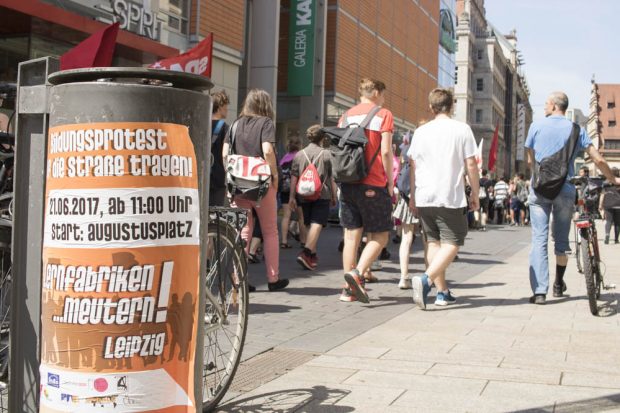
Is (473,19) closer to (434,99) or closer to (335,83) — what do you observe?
(335,83)

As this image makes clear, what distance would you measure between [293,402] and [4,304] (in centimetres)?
139

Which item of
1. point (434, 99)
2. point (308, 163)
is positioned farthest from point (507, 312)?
point (308, 163)

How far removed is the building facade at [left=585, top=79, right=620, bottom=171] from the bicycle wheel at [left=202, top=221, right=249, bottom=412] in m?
134

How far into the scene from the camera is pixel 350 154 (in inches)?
272

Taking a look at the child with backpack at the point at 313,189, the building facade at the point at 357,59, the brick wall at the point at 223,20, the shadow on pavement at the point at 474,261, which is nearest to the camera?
the child with backpack at the point at 313,189

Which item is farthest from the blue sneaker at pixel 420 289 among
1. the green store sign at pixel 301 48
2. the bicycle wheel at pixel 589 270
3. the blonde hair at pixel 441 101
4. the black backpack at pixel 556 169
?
the green store sign at pixel 301 48

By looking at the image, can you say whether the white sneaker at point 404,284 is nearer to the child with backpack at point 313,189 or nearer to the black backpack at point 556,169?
the child with backpack at point 313,189

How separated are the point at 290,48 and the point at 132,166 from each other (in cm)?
2360

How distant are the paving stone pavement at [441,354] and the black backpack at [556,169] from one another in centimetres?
107

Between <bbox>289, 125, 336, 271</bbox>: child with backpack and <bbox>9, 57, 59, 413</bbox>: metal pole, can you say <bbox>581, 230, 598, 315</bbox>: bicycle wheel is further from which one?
<bbox>9, 57, 59, 413</bbox>: metal pole

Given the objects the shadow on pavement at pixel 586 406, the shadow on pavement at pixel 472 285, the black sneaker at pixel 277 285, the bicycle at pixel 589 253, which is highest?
the bicycle at pixel 589 253

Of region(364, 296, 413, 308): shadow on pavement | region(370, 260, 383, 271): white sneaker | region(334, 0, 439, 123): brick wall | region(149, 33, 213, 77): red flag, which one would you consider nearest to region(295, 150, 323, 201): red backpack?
region(370, 260, 383, 271): white sneaker

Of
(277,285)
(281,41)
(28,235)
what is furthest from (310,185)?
(281,41)

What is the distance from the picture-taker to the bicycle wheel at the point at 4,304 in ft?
9.83
